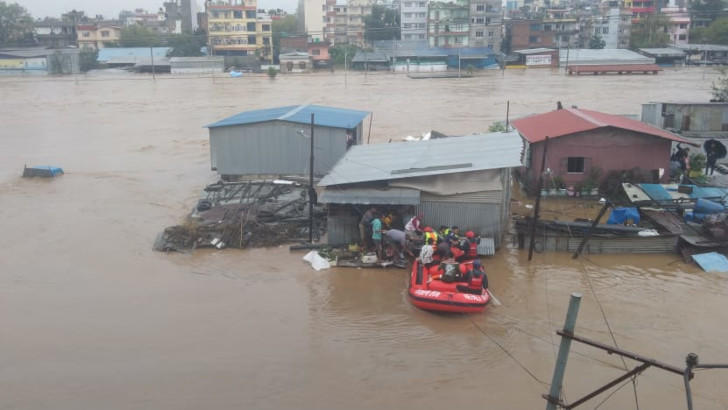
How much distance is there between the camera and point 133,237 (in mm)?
16031

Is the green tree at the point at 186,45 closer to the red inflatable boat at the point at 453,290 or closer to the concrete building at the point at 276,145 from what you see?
the concrete building at the point at 276,145

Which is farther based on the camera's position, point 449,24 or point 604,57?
point 449,24

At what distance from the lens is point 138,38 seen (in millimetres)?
84688

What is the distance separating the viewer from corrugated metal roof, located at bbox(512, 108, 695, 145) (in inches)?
701

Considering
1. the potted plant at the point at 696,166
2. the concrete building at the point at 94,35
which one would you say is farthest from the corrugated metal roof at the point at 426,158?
the concrete building at the point at 94,35

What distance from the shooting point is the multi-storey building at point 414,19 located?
274 ft

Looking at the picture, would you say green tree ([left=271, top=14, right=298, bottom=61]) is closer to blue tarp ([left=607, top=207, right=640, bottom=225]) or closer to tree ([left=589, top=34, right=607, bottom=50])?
tree ([left=589, top=34, right=607, bottom=50])

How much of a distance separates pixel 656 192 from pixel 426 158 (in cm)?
578

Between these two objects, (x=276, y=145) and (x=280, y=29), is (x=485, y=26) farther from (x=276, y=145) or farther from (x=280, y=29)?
(x=276, y=145)

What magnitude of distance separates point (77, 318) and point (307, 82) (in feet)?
163

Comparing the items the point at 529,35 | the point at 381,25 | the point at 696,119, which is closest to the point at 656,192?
the point at 696,119

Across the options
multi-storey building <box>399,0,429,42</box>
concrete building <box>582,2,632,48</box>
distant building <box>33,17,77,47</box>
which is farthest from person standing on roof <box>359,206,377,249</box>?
distant building <box>33,17,77,47</box>

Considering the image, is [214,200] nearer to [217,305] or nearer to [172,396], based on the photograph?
[217,305]

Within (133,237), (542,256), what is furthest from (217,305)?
(542,256)
